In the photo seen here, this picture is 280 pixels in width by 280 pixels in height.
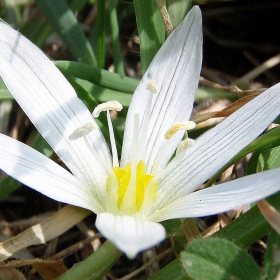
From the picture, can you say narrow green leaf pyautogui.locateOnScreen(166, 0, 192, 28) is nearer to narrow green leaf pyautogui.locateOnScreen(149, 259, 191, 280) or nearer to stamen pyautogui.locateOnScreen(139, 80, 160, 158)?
stamen pyautogui.locateOnScreen(139, 80, 160, 158)

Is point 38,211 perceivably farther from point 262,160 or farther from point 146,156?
point 262,160

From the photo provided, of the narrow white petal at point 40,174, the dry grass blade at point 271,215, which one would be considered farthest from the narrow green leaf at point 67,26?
the dry grass blade at point 271,215

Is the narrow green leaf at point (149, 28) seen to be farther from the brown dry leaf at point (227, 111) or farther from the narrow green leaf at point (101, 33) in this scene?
the brown dry leaf at point (227, 111)

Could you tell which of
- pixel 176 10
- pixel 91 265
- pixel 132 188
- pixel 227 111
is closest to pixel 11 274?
pixel 91 265

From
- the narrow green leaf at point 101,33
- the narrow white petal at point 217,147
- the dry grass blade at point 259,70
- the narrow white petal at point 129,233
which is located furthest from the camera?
the dry grass blade at point 259,70

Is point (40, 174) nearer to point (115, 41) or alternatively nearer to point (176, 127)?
point (176, 127)

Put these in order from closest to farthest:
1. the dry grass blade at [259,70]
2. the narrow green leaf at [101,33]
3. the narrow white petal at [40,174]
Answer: the narrow white petal at [40,174], the narrow green leaf at [101,33], the dry grass blade at [259,70]

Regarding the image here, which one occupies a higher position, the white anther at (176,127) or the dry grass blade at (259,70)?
the white anther at (176,127)
